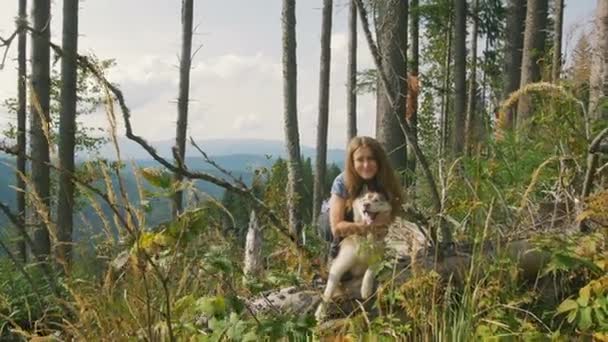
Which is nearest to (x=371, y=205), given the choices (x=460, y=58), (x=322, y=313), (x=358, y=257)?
(x=358, y=257)

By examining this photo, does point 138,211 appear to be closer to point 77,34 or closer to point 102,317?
point 102,317

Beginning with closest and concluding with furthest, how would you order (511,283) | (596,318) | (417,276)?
(417,276) → (596,318) → (511,283)

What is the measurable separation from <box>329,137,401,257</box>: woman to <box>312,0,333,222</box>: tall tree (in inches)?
502

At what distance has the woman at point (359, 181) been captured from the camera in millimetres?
3686

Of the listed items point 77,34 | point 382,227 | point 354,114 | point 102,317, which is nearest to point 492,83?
point 354,114

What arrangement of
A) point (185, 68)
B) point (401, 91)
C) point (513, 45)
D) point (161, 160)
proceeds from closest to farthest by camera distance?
1. point (161, 160)
2. point (401, 91)
3. point (513, 45)
4. point (185, 68)

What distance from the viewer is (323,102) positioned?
18500mm

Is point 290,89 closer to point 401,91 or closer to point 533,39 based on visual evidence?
point 401,91

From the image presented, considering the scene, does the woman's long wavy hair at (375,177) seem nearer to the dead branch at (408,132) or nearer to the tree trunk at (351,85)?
the dead branch at (408,132)

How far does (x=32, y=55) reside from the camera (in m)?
10.3

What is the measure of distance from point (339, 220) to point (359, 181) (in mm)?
259

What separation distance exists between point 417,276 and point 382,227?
3.29 ft

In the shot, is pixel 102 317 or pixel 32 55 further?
pixel 32 55

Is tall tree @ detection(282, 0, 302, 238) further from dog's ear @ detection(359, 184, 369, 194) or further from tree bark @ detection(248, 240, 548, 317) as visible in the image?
tree bark @ detection(248, 240, 548, 317)
